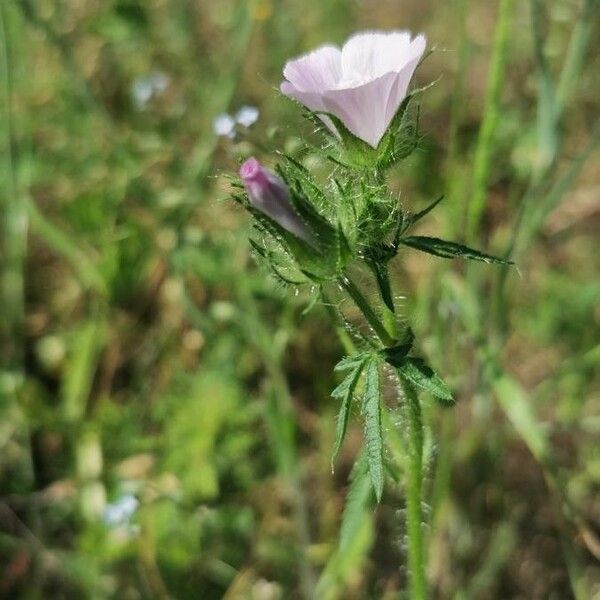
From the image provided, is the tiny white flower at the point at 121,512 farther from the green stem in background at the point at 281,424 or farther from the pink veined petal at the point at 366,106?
the pink veined petal at the point at 366,106

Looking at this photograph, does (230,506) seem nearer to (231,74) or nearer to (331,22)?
(231,74)

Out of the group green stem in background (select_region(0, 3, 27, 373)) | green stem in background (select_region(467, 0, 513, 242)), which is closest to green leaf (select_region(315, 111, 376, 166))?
green stem in background (select_region(467, 0, 513, 242))

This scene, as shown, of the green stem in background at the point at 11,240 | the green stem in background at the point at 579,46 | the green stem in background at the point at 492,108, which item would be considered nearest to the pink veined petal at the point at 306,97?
the green stem in background at the point at 492,108

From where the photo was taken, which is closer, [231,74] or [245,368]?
[245,368]

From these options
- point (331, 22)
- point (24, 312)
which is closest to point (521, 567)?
point (24, 312)

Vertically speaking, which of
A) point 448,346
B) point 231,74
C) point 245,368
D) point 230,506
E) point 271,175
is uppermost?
point 231,74

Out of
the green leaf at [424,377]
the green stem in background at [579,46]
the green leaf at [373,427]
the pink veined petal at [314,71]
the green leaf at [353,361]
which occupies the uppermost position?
the green stem in background at [579,46]
